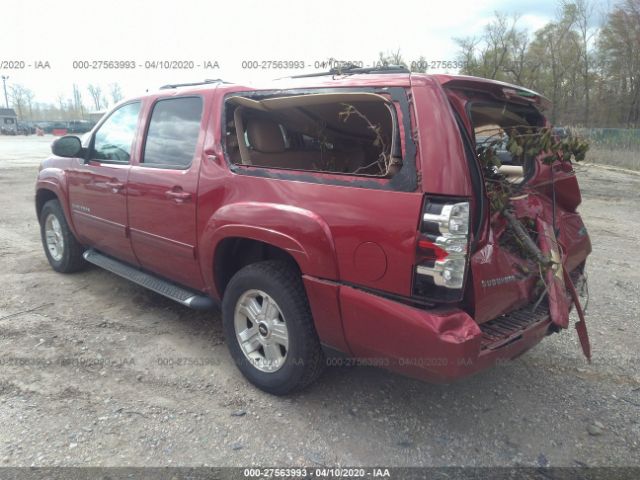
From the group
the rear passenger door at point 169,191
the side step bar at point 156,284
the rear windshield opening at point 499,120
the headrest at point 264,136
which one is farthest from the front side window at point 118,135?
the rear windshield opening at point 499,120

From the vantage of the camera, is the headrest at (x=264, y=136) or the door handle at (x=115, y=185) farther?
the door handle at (x=115, y=185)

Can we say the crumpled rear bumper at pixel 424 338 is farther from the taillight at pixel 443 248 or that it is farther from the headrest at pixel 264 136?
the headrest at pixel 264 136

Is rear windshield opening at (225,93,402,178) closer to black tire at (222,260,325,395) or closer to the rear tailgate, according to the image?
the rear tailgate

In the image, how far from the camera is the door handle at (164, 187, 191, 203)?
129 inches

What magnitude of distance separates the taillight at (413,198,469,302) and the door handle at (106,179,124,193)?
2693mm

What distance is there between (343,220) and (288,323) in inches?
28.9

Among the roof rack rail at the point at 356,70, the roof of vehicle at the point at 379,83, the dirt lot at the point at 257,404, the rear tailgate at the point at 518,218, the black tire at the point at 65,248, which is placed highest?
the roof rack rail at the point at 356,70

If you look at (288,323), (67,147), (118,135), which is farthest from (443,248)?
(67,147)

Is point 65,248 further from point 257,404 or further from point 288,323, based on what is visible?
point 288,323

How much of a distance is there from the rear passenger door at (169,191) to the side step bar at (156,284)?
2.8 inches

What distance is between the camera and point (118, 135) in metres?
4.18

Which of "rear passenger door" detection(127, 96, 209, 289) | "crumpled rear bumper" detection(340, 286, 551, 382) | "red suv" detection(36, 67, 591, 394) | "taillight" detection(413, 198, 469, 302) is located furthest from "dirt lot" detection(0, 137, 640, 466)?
"taillight" detection(413, 198, 469, 302)

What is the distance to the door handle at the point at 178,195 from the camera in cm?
328

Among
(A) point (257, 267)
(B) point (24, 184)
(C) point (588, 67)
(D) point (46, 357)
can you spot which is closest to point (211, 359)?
(A) point (257, 267)
